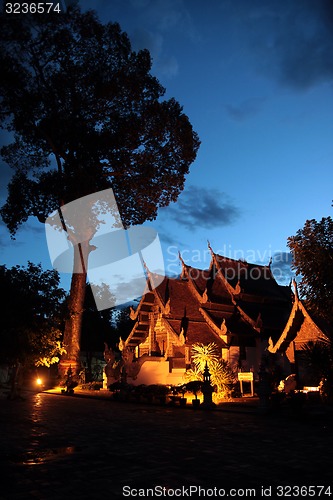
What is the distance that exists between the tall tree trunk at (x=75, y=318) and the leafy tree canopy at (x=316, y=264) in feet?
58.9

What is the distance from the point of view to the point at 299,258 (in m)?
14.7

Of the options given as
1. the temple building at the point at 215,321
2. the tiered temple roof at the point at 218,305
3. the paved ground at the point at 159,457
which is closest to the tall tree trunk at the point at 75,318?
the temple building at the point at 215,321

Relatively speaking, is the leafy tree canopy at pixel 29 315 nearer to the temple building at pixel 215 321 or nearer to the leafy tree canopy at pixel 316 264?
the temple building at pixel 215 321

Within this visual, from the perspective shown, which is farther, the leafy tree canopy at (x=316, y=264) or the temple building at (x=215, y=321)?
the temple building at (x=215, y=321)

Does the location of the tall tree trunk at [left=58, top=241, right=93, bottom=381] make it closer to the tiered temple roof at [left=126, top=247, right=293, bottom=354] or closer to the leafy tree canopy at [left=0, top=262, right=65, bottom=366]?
the tiered temple roof at [left=126, top=247, right=293, bottom=354]

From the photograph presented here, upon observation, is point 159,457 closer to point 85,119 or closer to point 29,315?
point 29,315

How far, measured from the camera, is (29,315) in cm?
1977

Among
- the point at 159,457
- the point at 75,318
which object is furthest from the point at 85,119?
the point at 159,457

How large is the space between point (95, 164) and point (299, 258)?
19.1m

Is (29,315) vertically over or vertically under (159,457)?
over

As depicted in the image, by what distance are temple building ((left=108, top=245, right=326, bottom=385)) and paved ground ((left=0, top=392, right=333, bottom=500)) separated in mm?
10544

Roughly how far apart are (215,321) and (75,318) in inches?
400

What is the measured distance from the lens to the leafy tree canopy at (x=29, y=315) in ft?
60.3

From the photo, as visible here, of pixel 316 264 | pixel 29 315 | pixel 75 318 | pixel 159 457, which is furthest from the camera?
pixel 75 318
